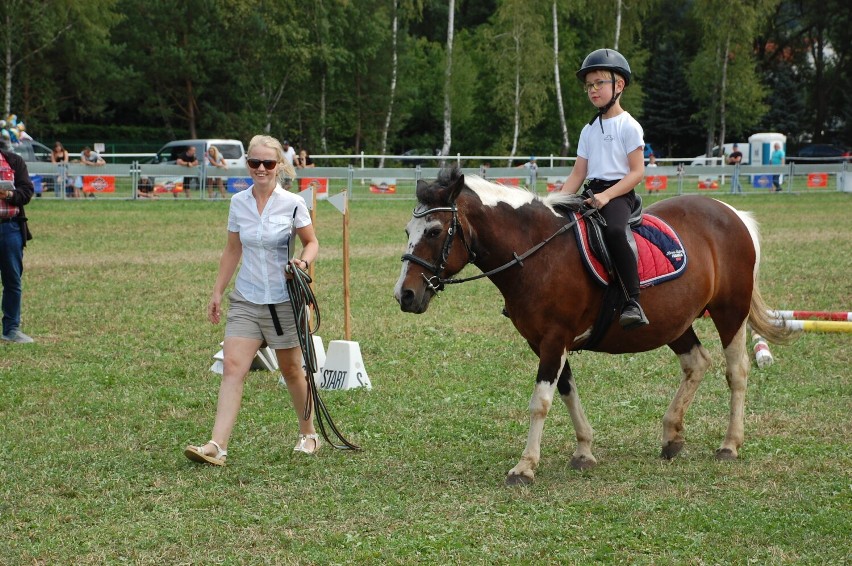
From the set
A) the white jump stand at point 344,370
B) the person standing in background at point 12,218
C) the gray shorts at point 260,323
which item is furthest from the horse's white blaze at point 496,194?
the person standing in background at point 12,218

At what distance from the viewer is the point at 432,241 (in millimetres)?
5855

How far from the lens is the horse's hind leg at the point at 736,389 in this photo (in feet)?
22.1

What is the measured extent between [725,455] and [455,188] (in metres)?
2.53

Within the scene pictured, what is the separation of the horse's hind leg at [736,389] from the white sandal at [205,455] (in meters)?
3.17

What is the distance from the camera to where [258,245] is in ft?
21.1

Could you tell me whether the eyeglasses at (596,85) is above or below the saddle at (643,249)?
above

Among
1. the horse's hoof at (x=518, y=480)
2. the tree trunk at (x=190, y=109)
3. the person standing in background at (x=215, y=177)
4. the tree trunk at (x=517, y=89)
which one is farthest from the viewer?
the tree trunk at (x=517, y=89)

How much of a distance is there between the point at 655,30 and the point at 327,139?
26.4 meters

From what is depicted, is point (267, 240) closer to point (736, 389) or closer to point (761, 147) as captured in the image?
point (736, 389)

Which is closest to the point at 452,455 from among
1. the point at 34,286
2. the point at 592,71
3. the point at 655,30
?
the point at 592,71

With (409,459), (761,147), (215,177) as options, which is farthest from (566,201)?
(761,147)

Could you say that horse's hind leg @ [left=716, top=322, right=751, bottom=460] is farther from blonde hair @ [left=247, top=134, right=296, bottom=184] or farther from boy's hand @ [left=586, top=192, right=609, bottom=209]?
blonde hair @ [left=247, top=134, right=296, bottom=184]

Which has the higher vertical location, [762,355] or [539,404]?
[539,404]

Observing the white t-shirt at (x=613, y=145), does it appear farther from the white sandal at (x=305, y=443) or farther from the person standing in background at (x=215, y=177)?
the person standing in background at (x=215, y=177)
